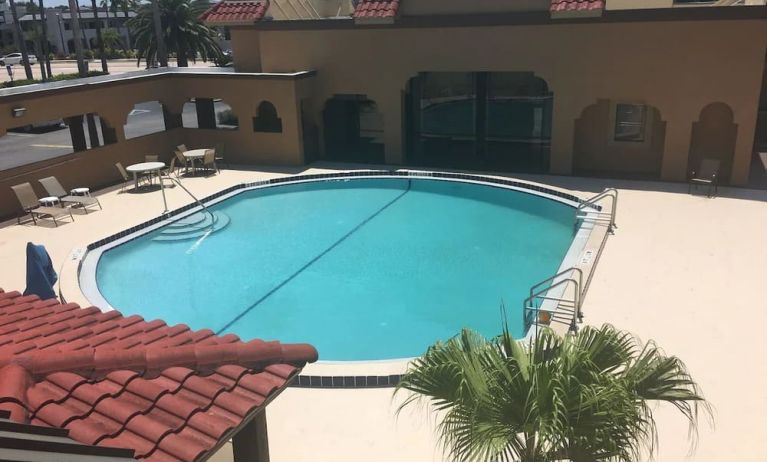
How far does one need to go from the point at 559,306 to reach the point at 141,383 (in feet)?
25.6

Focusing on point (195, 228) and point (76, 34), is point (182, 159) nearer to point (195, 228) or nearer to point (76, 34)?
point (195, 228)

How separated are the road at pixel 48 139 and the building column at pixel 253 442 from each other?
25.3 m

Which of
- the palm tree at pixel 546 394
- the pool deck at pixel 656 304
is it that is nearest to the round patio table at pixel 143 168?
the pool deck at pixel 656 304

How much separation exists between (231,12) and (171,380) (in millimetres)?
20527

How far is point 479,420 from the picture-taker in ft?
14.7

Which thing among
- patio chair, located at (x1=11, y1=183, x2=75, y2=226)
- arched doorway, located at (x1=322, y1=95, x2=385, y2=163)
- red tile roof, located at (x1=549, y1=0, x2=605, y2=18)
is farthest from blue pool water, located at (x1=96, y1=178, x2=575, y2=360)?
red tile roof, located at (x1=549, y1=0, x2=605, y2=18)

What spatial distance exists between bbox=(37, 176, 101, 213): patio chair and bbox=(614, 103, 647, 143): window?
15264mm

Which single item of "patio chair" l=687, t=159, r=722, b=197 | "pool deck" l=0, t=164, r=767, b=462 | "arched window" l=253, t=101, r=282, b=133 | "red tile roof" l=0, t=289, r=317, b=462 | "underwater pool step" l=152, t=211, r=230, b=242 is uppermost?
"red tile roof" l=0, t=289, r=317, b=462

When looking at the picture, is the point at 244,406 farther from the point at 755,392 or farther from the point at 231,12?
the point at 231,12

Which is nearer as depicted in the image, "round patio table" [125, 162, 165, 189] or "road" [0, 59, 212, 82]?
"round patio table" [125, 162, 165, 189]

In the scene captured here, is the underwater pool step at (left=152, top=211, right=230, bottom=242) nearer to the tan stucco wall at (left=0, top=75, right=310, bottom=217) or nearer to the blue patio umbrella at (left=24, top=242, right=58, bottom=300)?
the tan stucco wall at (left=0, top=75, right=310, bottom=217)

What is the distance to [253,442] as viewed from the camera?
5145mm

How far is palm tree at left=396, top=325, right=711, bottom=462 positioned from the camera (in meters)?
4.38

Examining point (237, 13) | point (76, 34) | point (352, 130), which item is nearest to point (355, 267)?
point (352, 130)
